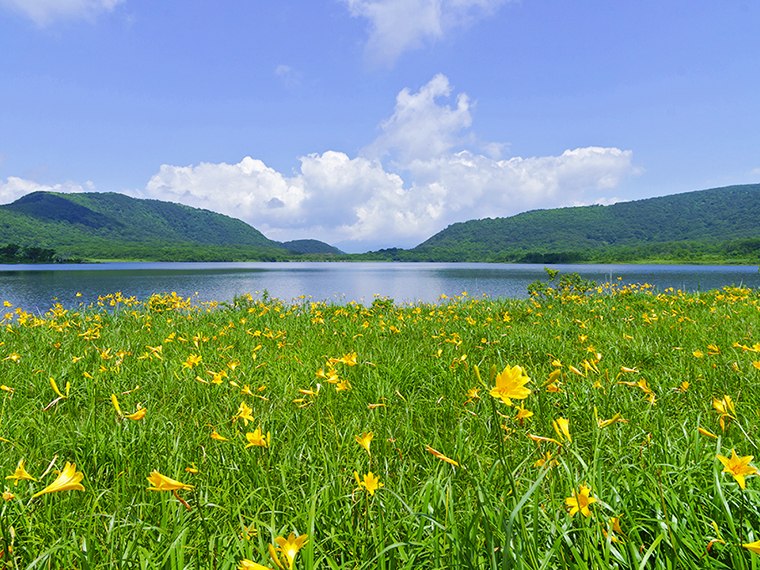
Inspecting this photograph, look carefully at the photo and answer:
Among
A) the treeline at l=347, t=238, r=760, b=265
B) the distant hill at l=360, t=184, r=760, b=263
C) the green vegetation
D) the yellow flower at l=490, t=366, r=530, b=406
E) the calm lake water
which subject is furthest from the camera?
the distant hill at l=360, t=184, r=760, b=263

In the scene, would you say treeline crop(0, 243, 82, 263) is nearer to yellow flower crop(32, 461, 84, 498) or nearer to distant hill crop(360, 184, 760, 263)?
yellow flower crop(32, 461, 84, 498)

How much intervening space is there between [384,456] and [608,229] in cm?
19416

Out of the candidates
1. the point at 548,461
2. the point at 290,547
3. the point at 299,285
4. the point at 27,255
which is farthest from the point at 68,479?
the point at 27,255

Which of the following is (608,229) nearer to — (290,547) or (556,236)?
(556,236)

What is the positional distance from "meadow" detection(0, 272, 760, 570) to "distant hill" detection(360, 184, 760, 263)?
115551 millimetres

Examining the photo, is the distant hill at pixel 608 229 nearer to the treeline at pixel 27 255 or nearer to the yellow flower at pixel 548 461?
the yellow flower at pixel 548 461

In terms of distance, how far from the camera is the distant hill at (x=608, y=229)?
131 metres

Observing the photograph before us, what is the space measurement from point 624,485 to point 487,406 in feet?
3.10

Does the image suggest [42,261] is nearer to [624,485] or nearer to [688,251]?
[624,485]

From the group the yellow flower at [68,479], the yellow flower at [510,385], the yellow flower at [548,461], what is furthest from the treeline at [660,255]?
the yellow flower at [68,479]

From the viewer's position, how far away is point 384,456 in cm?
186

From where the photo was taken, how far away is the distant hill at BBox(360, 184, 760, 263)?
13125cm

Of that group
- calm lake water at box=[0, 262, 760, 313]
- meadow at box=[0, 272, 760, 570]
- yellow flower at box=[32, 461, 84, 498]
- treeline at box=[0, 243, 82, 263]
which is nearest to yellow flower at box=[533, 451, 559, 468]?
meadow at box=[0, 272, 760, 570]

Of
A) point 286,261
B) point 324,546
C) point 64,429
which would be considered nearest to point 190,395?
point 64,429
